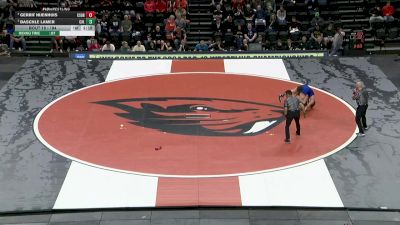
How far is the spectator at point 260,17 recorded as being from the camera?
24.0 meters

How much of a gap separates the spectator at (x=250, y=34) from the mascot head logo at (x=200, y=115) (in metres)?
6.00

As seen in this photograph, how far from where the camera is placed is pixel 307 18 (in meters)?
25.1

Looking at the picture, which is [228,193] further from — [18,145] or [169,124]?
[18,145]

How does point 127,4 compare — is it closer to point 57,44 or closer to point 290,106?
point 57,44

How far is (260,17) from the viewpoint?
24.2m

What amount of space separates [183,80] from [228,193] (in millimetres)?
7401

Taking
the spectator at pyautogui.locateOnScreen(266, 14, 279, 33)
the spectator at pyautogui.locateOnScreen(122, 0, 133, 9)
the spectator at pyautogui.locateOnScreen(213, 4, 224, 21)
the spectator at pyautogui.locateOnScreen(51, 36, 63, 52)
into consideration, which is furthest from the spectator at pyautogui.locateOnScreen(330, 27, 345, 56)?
the spectator at pyautogui.locateOnScreen(51, 36, 63, 52)

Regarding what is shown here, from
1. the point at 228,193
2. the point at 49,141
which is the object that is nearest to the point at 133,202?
the point at 228,193

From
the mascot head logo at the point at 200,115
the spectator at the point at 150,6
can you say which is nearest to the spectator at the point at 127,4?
the spectator at the point at 150,6

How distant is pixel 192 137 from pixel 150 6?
1049 centimetres

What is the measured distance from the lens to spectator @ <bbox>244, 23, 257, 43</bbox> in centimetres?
2336

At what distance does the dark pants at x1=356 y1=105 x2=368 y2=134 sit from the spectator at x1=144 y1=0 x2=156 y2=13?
11324 millimetres

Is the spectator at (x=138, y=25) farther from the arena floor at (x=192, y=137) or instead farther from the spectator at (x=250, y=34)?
the spectator at (x=250, y=34)
